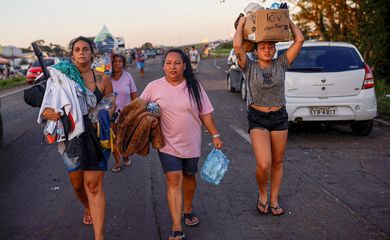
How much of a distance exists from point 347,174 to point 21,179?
436 centimetres

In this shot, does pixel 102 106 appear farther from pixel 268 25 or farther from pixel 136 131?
pixel 268 25

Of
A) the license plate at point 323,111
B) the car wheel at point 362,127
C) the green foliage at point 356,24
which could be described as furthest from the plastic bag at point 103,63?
the green foliage at point 356,24

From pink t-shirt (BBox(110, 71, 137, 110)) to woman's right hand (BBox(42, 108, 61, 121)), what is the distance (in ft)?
8.79

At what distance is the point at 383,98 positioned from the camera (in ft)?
38.7

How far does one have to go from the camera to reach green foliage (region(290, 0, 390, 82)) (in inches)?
565

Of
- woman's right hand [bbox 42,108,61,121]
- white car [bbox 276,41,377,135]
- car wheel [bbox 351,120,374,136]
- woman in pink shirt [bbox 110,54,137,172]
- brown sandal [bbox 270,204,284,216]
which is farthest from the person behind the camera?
car wheel [bbox 351,120,374,136]

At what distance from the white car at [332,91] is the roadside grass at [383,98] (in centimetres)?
273

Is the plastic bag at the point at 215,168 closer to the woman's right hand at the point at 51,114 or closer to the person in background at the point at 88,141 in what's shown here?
the person in background at the point at 88,141

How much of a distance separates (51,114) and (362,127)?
6.12 metres

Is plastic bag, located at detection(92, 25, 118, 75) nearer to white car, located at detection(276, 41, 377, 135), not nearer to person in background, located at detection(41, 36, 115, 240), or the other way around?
person in background, located at detection(41, 36, 115, 240)

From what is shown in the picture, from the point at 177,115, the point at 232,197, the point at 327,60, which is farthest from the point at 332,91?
the point at 177,115

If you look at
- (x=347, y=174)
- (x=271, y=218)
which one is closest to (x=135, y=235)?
(x=271, y=218)

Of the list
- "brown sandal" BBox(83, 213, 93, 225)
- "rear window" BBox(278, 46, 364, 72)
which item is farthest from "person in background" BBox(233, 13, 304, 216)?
"rear window" BBox(278, 46, 364, 72)

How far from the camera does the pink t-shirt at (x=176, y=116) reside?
154 inches
